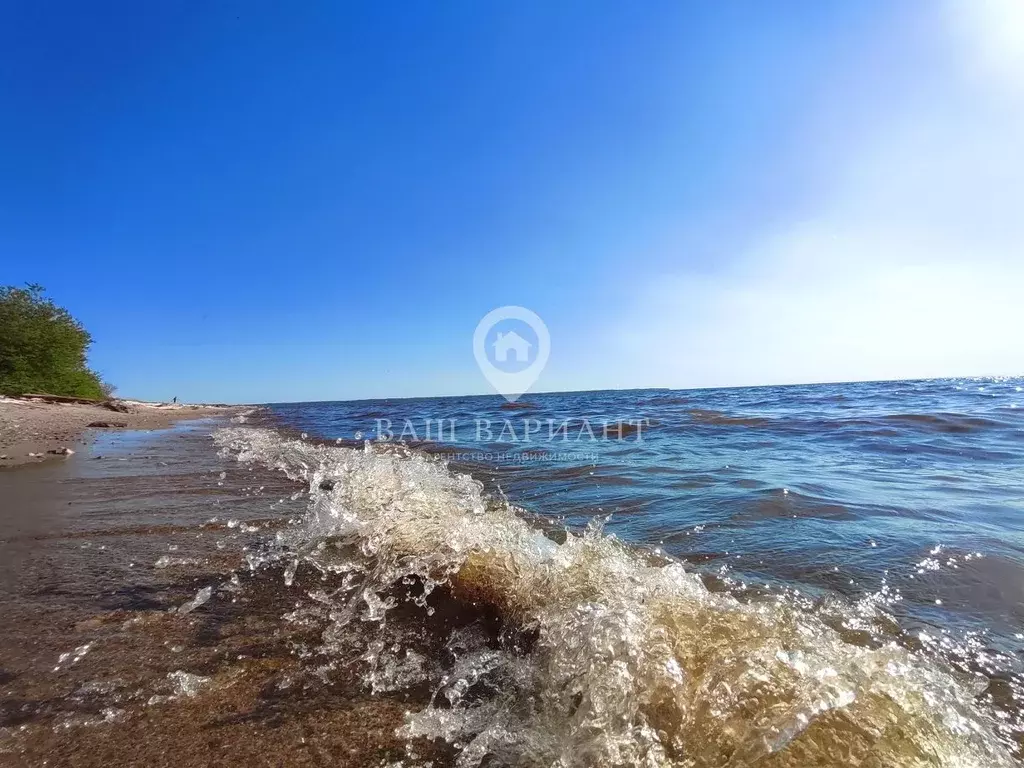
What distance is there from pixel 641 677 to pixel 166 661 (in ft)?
6.44

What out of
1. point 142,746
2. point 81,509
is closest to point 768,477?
point 142,746

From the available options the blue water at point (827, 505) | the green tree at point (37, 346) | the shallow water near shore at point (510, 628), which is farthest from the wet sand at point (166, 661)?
the green tree at point (37, 346)

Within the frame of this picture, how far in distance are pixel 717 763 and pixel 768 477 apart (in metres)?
5.61

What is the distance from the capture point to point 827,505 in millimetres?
4914

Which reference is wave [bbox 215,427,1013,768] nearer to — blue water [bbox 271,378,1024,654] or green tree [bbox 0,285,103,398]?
blue water [bbox 271,378,1024,654]

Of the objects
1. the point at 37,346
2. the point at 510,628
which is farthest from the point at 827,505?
the point at 37,346

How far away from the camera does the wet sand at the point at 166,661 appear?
1543mm

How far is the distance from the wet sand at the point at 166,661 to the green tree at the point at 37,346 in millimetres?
32256

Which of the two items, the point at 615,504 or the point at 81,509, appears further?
the point at 615,504

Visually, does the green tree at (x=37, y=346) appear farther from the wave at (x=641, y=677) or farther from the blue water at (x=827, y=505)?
the wave at (x=641, y=677)

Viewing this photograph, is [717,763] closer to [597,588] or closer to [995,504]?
[597,588]

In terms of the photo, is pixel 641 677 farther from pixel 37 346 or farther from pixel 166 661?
pixel 37 346

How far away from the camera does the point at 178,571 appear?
121 inches

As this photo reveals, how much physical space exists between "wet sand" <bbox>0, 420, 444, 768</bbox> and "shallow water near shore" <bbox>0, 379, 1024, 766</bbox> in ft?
0.04
